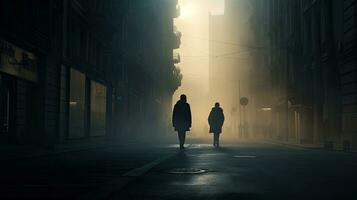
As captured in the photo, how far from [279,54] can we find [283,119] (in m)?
5.54

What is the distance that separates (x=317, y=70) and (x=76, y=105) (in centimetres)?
1192

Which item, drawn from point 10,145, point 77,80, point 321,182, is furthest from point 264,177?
point 77,80

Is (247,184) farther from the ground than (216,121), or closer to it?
closer to it

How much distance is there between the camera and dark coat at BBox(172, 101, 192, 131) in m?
18.1

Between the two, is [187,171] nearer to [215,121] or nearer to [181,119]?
[181,119]

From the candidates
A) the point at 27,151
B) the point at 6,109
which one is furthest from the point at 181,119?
the point at 6,109

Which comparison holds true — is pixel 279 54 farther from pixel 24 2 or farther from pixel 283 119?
pixel 24 2

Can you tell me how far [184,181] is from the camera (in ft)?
25.5

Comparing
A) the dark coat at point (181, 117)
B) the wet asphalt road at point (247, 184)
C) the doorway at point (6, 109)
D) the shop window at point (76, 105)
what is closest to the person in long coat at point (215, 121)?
the dark coat at point (181, 117)

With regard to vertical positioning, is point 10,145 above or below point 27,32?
below

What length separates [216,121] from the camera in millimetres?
21469

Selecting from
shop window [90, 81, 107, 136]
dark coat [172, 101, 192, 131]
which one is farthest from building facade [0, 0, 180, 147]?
dark coat [172, 101, 192, 131]

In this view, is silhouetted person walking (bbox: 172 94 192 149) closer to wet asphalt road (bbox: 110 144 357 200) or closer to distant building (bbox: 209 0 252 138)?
wet asphalt road (bbox: 110 144 357 200)

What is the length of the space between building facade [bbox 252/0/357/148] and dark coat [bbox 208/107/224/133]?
3798mm
